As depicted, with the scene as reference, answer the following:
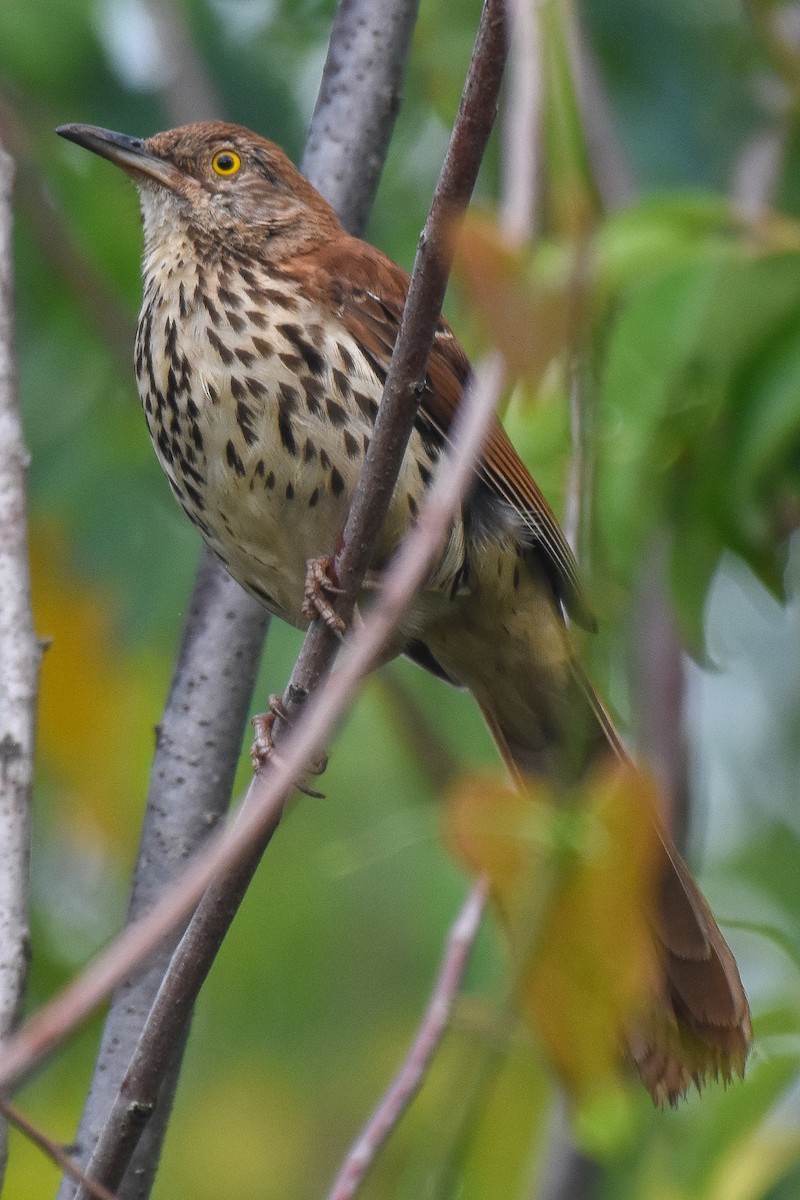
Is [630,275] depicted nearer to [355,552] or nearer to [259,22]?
[355,552]

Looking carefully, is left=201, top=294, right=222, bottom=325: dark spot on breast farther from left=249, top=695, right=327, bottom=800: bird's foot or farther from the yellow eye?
left=249, top=695, right=327, bottom=800: bird's foot

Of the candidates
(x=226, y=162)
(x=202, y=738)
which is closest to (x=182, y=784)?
(x=202, y=738)

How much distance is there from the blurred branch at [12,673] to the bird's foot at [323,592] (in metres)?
0.42

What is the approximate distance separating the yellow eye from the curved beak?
0.09 metres

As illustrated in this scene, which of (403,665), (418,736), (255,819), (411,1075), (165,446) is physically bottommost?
(403,665)

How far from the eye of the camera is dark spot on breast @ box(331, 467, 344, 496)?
10.3 ft

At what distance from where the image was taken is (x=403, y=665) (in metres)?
5.57

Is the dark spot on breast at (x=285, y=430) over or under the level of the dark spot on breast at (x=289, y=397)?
under

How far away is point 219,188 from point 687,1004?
1993mm

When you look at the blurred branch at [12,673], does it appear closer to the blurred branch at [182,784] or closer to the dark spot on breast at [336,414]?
the blurred branch at [182,784]

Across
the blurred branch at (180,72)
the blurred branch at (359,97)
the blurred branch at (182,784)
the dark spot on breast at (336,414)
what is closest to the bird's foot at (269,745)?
the blurred branch at (182,784)

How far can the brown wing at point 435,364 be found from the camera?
3.31 m

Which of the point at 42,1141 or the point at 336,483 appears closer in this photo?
the point at 42,1141

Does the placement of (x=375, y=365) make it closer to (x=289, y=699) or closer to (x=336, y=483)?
(x=336, y=483)
